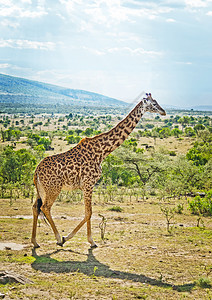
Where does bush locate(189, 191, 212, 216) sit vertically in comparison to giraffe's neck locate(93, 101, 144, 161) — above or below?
below

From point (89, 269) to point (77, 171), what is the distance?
3.08 m

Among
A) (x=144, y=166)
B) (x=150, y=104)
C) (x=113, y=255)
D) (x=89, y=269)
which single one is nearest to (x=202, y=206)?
(x=150, y=104)

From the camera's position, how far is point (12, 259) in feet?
26.1

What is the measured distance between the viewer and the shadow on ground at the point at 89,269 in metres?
6.90

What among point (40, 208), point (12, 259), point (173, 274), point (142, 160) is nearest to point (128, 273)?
point (173, 274)

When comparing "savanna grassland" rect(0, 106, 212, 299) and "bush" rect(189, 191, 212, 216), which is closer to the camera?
"savanna grassland" rect(0, 106, 212, 299)

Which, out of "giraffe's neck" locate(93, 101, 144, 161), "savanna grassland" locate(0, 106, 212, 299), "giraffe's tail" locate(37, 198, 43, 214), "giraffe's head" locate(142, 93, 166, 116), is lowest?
"savanna grassland" locate(0, 106, 212, 299)

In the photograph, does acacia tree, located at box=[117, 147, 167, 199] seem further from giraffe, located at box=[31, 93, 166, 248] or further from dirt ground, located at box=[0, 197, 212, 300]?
giraffe, located at box=[31, 93, 166, 248]

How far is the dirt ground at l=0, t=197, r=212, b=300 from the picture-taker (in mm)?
6355

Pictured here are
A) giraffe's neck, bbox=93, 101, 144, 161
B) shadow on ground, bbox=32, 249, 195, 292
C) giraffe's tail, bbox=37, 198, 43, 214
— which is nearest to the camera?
shadow on ground, bbox=32, 249, 195, 292

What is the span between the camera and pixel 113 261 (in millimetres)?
8328

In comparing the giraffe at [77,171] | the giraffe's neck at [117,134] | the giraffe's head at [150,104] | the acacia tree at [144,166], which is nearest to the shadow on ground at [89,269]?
the giraffe at [77,171]

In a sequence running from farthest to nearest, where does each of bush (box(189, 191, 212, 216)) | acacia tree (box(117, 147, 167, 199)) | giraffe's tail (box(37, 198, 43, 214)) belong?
acacia tree (box(117, 147, 167, 199))
bush (box(189, 191, 212, 216))
giraffe's tail (box(37, 198, 43, 214))

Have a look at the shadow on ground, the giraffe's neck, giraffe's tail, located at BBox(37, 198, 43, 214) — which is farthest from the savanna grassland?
the giraffe's neck
